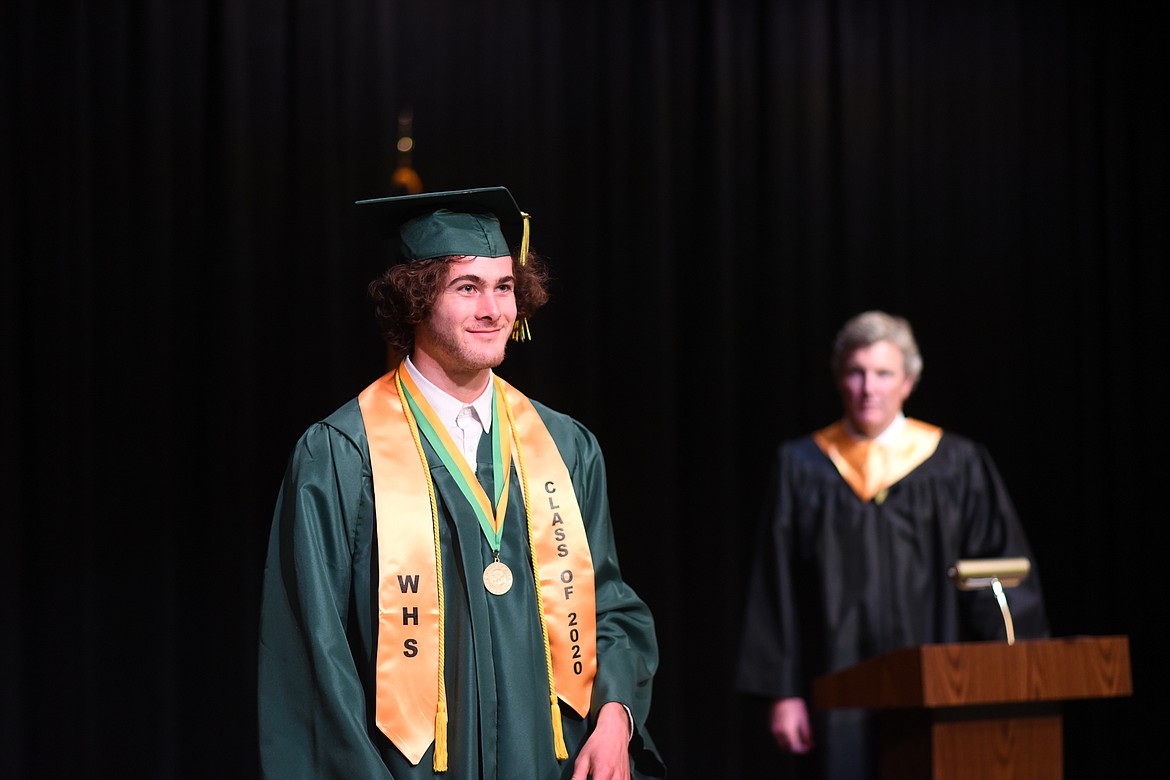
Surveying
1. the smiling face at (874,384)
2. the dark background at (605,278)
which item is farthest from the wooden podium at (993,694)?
the dark background at (605,278)

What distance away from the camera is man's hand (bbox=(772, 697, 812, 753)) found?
382 centimetres

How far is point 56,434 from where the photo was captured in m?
4.51

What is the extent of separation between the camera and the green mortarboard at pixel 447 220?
2.53m

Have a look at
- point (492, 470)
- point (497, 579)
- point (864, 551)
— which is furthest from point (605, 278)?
point (497, 579)

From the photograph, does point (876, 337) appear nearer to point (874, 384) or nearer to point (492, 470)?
point (874, 384)

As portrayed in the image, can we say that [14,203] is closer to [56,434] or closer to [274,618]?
[56,434]

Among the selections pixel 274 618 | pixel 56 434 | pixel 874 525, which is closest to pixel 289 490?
pixel 274 618

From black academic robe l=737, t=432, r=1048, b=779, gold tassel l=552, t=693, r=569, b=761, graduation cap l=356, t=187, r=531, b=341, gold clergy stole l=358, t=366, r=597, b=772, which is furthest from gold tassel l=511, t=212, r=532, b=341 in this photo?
black academic robe l=737, t=432, r=1048, b=779

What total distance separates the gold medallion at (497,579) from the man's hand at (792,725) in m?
1.68

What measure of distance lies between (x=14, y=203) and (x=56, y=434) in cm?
76

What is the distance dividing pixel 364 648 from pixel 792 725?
5.91ft

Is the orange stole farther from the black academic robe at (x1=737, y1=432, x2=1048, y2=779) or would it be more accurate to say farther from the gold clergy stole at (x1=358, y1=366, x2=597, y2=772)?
the black academic robe at (x1=737, y1=432, x2=1048, y2=779)

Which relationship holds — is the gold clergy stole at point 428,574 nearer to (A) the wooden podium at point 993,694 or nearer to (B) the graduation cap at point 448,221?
(B) the graduation cap at point 448,221

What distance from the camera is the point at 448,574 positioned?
2.39m
